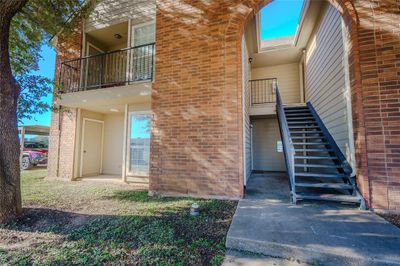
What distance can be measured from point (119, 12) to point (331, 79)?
7215 mm

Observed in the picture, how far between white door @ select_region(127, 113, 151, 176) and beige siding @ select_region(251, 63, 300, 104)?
20.3 ft

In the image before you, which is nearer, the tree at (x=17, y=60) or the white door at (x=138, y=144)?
the tree at (x=17, y=60)

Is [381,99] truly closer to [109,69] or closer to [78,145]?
[78,145]

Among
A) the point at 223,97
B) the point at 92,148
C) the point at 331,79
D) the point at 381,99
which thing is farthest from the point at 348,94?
the point at 92,148

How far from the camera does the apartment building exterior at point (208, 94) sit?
361cm

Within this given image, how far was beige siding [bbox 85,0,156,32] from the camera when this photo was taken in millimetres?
6812

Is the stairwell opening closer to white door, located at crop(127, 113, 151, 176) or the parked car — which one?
white door, located at crop(127, 113, 151, 176)

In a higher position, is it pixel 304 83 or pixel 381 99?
pixel 304 83

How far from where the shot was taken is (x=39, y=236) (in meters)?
2.83

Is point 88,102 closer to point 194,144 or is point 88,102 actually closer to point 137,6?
point 137,6

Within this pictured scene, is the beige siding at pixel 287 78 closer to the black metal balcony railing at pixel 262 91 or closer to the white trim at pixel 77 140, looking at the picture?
the black metal balcony railing at pixel 262 91

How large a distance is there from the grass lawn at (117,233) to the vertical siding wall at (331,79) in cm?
309

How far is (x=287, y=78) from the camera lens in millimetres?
9609

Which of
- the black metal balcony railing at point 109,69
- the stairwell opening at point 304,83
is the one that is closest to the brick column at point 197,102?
the stairwell opening at point 304,83
